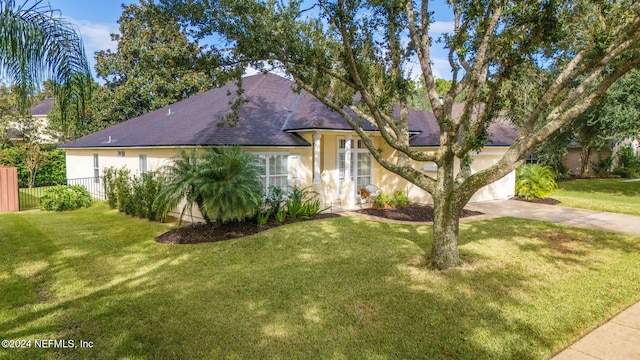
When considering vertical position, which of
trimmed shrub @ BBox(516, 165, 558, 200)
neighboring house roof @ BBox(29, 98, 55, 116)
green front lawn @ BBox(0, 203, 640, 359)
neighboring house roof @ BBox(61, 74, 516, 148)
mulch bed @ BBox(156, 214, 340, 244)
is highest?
neighboring house roof @ BBox(29, 98, 55, 116)

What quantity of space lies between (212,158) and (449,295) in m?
7.34

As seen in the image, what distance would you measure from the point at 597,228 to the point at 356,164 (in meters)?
8.72

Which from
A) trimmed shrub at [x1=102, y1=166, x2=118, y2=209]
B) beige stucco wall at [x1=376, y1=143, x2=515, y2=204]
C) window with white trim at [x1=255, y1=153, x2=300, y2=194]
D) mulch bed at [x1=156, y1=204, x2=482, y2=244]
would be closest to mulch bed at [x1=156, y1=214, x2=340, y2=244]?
mulch bed at [x1=156, y1=204, x2=482, y2=244]

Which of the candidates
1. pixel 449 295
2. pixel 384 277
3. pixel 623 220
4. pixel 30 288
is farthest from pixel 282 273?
pixel 623 220

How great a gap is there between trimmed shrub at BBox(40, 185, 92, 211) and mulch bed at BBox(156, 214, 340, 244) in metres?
7.97

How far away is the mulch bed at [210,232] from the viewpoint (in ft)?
34.8

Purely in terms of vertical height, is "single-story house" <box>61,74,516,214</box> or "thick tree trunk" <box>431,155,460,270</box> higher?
"single-story house" <box>61,74,516,214</box>

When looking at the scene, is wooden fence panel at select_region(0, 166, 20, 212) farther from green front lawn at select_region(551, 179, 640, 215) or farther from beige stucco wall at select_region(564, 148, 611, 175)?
beige stucco wall at select_region(564, 148, 611, 175)

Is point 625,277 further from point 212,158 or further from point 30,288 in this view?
point 30,288

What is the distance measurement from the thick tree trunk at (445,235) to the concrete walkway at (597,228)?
8.86 feet

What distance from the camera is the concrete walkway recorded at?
15.6ft

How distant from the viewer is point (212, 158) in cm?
1090

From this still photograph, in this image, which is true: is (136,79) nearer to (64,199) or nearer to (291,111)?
(64,199)

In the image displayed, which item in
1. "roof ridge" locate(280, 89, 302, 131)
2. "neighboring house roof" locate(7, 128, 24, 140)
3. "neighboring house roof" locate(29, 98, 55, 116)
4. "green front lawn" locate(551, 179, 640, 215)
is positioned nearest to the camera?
"roof ridge" locate(280, 89, 302, 131)
